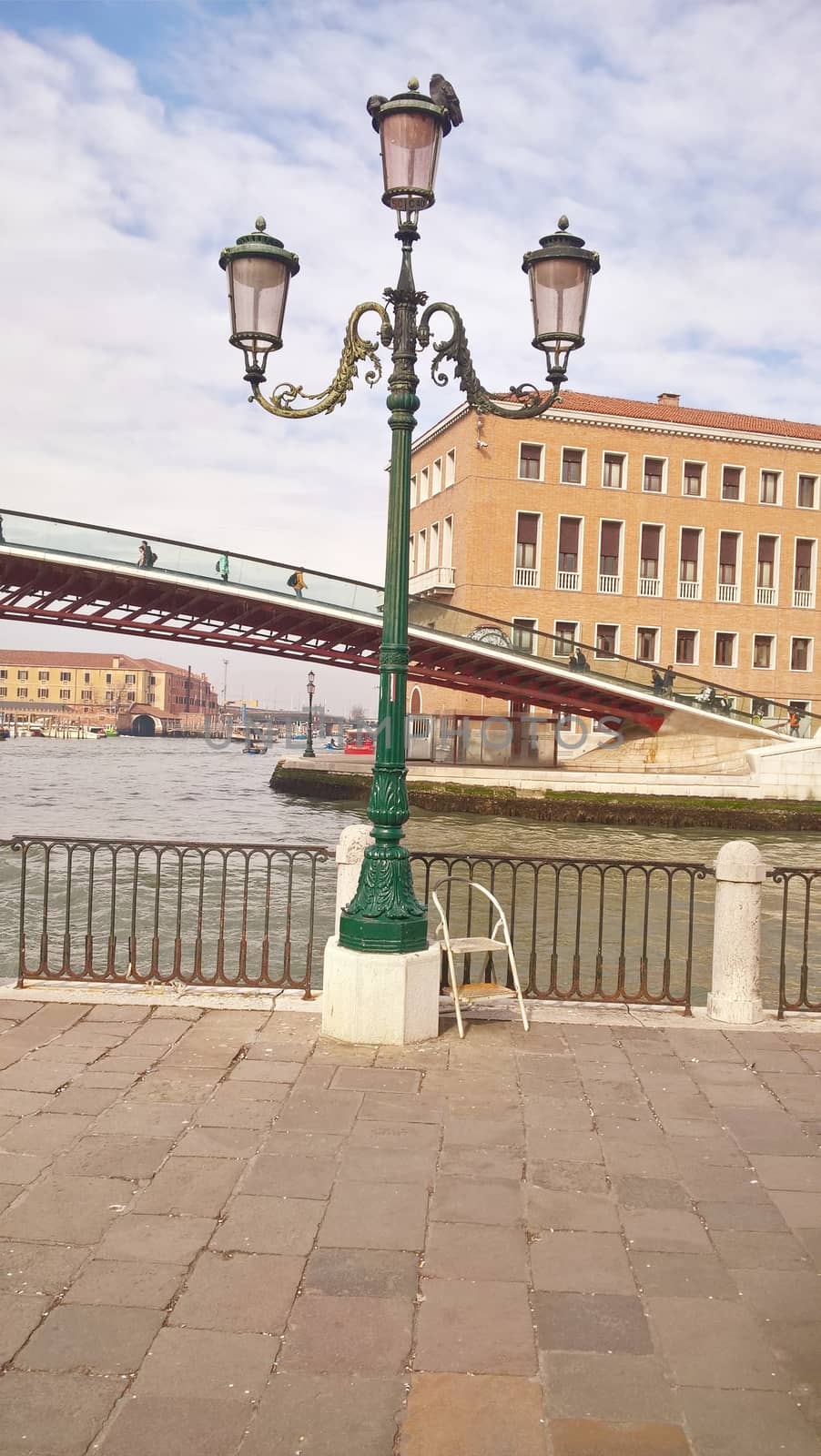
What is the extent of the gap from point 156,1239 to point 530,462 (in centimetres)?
3900

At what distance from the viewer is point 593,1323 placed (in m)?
2.94

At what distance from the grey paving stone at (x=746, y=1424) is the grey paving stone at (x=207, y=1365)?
Answer: 1024 millimetres

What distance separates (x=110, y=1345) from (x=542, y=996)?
4.24 meters

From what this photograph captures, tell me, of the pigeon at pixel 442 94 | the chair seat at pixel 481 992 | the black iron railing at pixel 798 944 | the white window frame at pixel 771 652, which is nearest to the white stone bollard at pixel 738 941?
the black iron railing at pixel 798 944

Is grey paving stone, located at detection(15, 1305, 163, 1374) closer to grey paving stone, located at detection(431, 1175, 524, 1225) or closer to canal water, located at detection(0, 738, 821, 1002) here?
grey paving stone, located at detection(431, 1175, 524, 1225)

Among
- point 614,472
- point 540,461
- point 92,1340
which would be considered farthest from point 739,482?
point 92,1340

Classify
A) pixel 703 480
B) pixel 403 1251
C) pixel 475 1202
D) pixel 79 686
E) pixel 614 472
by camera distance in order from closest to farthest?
pixel 403 1251 < pixel 475 1202 < pixel 614 472 < pixel 703 480 < pixel 79 686

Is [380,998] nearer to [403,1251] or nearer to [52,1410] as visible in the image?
[403,1251]

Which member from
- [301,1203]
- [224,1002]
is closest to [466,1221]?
[301,1203]

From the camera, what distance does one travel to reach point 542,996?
6.70 m

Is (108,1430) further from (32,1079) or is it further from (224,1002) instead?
(224,1002)

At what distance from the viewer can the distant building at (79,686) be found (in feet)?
463

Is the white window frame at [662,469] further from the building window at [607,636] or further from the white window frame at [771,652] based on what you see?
the white window frame at [771,652]

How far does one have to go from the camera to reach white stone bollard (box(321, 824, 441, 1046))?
18.1ft
